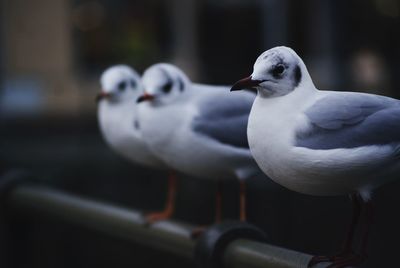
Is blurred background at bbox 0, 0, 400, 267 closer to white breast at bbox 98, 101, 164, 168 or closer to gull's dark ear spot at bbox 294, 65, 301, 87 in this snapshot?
white breast at bbox 98, 101, 164, 168

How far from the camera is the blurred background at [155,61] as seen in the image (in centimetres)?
466

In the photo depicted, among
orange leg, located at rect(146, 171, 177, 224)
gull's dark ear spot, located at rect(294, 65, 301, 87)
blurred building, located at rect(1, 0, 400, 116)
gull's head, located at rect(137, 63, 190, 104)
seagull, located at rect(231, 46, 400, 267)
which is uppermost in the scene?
gull's dark ear spot, located at rect(294, 65, 301, 87)

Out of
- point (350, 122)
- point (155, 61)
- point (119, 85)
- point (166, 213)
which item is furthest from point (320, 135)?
point (155, 61)

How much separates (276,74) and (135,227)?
2.67ft

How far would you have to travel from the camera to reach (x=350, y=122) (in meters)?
1.74

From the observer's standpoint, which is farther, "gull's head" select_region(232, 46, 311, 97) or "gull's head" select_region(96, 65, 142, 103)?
"gull's head" select_region(96, 65, 142, 103)

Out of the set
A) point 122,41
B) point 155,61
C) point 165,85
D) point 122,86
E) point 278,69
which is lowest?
point 155,61

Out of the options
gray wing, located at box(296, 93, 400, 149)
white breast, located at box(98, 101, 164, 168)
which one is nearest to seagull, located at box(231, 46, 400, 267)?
gray wing, located at box(296, 93, 400, 149)

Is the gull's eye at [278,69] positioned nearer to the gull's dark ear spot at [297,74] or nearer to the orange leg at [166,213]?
the gull's dark ear spot at [297,74]

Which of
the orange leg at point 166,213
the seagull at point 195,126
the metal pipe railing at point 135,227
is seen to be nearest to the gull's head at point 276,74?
the metal pipe railing at point 135,227

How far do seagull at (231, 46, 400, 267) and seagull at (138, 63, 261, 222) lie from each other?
538 millimetres

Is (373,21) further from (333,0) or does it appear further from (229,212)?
(229,212)

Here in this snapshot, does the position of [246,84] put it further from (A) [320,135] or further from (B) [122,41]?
(B) [122,41]

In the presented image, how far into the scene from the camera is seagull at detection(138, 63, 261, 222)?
7.54ft
